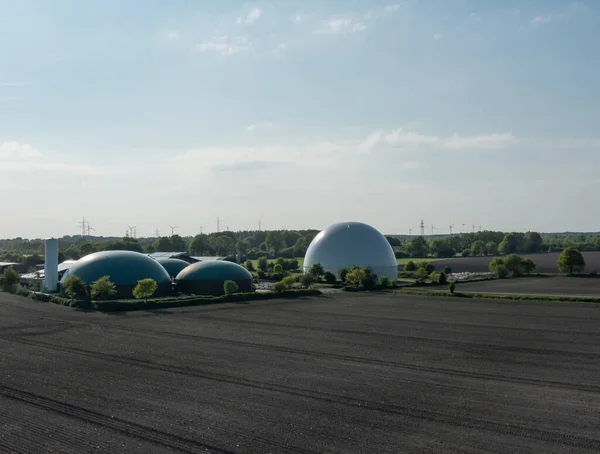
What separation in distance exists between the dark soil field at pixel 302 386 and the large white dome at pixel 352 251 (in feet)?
152

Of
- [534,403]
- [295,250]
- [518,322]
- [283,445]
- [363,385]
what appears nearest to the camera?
[283,445]

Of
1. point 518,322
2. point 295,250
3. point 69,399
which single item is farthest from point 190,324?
point 295,250

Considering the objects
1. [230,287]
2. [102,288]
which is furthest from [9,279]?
[230,287]

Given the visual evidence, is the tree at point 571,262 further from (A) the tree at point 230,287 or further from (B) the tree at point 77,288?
(B) the tree at point 77,288

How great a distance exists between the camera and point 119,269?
2589 inches

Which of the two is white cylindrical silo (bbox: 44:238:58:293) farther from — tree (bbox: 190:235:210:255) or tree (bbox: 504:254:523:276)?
tree (bbox: 190:235:210:255)

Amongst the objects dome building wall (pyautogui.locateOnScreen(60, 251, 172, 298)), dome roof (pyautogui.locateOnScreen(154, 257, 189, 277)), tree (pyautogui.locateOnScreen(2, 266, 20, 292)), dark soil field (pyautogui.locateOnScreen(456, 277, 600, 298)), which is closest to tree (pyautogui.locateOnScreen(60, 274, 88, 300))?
dome building wall (pyautogui.locateOnScreen(60, 251, 172, 298))

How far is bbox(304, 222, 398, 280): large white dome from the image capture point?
301 ft

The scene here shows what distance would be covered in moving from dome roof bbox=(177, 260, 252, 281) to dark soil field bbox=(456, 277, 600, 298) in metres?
27.5

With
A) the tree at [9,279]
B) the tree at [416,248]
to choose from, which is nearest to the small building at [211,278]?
the tree at [9,279]

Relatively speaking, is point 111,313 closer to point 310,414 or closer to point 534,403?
point 310,414

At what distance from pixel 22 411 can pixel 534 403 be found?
60.6 ft

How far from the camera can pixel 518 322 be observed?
43.5 metres

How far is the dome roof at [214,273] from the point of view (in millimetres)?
69125
